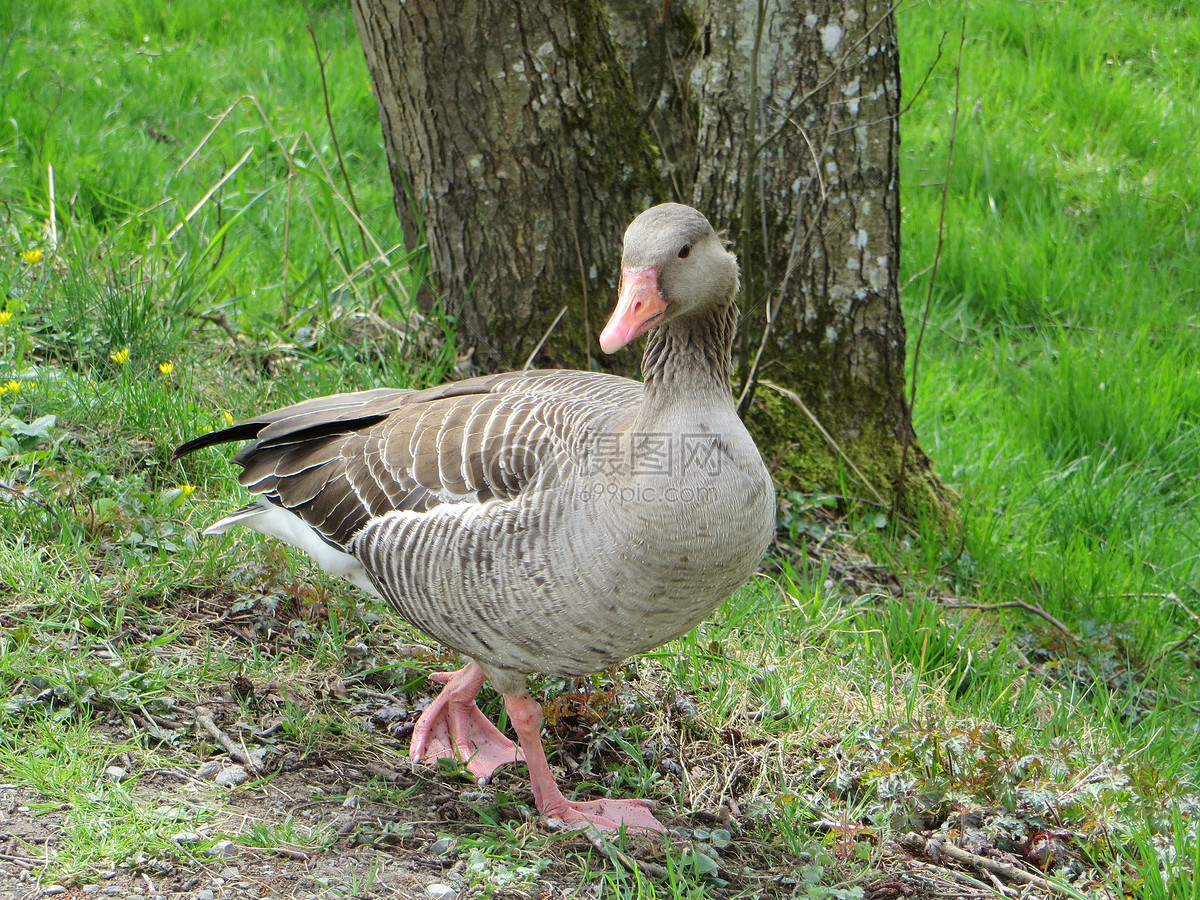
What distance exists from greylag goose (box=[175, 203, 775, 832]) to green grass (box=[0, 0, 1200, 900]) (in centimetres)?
45

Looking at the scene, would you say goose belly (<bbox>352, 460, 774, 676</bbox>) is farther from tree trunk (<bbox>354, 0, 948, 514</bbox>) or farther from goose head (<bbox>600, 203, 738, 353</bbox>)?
tree trunk (<bbox>354, 0, 948, 514</bbox>)

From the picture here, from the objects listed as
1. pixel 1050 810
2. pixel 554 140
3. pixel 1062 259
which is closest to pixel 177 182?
pixel 554 140

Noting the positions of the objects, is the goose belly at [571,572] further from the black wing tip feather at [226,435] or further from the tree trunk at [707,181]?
the tree trunk at [707,181]

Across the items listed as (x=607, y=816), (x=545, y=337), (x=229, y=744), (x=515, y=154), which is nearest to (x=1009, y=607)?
(x=607, y=816)

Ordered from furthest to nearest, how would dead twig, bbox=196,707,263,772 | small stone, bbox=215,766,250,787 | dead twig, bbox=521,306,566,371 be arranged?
1. dead twig, bbox=521,306,566,371
2. dead twig, bbox=196,707,263,772
3. small stone, bbox=215,766,250,787

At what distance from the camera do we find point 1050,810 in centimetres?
325

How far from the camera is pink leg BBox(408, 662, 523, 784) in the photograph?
3558mm

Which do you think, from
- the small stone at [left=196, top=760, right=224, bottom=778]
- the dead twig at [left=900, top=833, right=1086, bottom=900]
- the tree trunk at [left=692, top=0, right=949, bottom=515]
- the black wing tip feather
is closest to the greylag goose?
the black wing tip feather

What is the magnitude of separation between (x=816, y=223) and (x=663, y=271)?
1732mm

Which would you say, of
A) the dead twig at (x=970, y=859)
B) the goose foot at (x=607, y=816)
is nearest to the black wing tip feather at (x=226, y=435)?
the goose foot at (x=607, y=816)

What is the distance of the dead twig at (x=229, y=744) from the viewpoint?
3.30 meters

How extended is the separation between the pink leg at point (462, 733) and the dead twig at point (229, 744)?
52 cm

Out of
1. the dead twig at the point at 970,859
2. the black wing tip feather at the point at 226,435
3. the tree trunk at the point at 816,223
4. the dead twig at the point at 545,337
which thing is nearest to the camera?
the dead twig at the point at 970,859

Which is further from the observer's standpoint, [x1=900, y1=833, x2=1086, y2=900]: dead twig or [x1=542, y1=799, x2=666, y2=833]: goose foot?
[x1=542, y1=799, x2=666, y2=833]: goose foot
